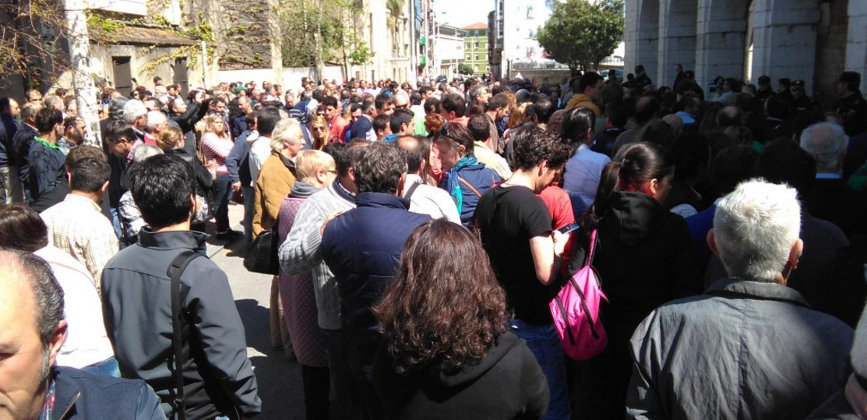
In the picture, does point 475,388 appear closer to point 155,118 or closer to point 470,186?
point 470,186

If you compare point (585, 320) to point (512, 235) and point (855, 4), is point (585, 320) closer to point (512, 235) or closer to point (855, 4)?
point (512, 235)

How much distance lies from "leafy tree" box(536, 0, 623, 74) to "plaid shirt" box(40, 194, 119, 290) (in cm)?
6049

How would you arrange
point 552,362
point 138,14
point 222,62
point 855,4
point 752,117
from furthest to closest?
point 222,62, point 138,14, point 855,4, point 752,117, point 552,362

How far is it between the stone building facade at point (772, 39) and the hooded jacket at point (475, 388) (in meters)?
9.62

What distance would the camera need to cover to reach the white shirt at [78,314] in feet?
10.3

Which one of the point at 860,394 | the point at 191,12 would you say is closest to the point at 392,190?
the point at 860,394

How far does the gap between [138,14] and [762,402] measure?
22339 millimetres

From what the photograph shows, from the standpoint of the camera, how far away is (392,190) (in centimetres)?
334

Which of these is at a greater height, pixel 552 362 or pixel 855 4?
pixel 855 4

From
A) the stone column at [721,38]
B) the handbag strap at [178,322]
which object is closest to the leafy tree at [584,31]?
the stone column at [721,38]

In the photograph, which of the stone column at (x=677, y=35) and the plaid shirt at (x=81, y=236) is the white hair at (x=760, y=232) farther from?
the stone column at (x=677, y=35)

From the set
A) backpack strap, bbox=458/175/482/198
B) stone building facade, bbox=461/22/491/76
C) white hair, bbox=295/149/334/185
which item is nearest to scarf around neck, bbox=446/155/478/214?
backpack strap, bbox=458/175/482/198

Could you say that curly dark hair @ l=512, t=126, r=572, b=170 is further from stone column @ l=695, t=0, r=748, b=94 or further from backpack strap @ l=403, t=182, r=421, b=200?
stone column @ l=695, t=0, r=748, b=94

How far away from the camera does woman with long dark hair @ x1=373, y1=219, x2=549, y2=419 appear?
220 cm
